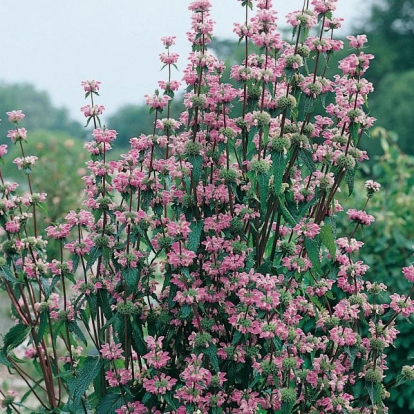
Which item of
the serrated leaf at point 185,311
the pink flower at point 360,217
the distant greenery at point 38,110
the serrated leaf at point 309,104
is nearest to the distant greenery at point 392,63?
the distant greenery at point 38,110

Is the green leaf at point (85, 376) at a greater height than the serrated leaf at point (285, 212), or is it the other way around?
the serrated leaf at point (285, 212)

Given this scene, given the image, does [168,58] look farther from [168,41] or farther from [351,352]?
[351,352]

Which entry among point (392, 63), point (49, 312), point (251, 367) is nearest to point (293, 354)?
point (251, 367)

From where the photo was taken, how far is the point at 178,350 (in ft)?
5.87

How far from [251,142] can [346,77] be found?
29 cm

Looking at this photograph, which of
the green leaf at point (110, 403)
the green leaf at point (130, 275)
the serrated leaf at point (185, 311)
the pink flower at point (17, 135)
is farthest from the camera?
the pink flower at point (17, 135)

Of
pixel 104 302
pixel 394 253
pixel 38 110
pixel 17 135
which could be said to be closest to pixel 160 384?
pixel 104 302

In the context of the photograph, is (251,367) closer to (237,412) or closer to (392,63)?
(237,412)

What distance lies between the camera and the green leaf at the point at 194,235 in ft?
5.39

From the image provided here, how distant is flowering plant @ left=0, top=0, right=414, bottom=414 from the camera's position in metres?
1.62

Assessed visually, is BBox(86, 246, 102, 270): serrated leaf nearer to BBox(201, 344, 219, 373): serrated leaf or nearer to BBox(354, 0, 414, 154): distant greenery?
BBox(201, 344, 219, 373): serrated leaf

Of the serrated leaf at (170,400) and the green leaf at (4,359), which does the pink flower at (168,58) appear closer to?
the serrated leaf at (170,400)

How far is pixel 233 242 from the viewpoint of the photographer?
1667 mm

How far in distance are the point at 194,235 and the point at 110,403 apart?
0.51 metres
